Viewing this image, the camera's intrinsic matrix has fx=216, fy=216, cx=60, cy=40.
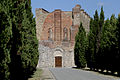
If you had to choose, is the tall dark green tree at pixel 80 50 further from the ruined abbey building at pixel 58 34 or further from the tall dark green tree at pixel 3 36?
the tall dark green tree at pixel 3 36

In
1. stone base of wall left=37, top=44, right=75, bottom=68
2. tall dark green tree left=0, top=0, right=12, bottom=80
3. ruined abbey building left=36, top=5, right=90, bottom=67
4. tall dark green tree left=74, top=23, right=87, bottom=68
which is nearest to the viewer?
tall dark green tree left=0, top=0, right=12, bottom=80

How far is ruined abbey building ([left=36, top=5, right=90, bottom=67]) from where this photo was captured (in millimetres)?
43094

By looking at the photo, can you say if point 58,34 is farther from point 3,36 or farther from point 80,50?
point 3,36

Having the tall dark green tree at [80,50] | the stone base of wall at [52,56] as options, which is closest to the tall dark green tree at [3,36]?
the tall dark green tree at [80,50]

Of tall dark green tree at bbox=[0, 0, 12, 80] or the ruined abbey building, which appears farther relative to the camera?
the ruined abbey building

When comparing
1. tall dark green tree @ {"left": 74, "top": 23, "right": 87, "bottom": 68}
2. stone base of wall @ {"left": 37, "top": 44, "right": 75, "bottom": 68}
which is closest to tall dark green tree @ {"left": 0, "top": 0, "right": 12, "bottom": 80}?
tall dark green tree @ {"left": 74, "top": 23, "right": 87, "bottom": 68}

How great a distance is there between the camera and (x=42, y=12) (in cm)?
5153

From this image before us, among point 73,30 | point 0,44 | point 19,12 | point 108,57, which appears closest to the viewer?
point 0,44

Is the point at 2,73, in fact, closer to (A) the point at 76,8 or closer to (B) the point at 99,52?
(B) the point at 99,52

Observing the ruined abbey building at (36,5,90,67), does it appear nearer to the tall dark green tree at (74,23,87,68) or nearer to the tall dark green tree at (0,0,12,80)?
the tall dark green tree at (74,23,87,68)

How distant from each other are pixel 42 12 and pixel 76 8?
8.73 m

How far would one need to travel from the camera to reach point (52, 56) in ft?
141

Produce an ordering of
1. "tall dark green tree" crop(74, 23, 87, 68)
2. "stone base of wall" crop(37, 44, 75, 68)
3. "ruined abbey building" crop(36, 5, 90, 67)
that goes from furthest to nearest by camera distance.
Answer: "ruined abbey building" crop(36, 5, 90, 67), "stone base of wall" crop(37, 44, 75, 68), "tall dark green tree" crop(74, 23, 87, 68)

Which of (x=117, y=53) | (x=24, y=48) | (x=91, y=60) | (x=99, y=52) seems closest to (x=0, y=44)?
(x=24, y=48)
